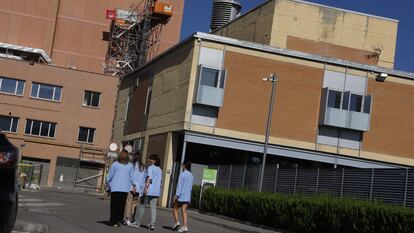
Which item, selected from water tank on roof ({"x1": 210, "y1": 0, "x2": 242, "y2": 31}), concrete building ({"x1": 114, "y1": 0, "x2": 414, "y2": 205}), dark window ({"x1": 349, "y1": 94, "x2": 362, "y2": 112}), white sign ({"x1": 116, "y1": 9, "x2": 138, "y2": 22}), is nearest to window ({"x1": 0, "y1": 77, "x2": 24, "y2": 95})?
white sign ({"x1": 116, "y1": 9, "x2": 138, "y2": 22})

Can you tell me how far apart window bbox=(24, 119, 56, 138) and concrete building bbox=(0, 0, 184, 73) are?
11339mm

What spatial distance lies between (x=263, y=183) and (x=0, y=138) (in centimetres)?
2542

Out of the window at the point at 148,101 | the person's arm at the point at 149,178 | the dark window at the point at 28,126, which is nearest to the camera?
the person's arm at the point at 149,178

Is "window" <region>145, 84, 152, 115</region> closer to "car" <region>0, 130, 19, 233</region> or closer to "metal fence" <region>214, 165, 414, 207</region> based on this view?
"metal fence" <region>214, 165, 414, 207</region>

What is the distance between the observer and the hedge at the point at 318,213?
15883 millimetres

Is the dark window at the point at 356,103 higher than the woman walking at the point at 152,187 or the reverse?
higher

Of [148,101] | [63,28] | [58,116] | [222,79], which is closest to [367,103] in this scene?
[222,79]

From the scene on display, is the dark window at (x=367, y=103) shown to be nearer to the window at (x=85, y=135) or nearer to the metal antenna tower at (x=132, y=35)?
the window at (x=85, y=135)

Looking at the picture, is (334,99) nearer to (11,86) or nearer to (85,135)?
(85,135)

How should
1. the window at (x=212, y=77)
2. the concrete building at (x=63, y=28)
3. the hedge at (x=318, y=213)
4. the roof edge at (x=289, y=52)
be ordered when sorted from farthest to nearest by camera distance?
the concrete building at (x=63, y=28) → the roof edge at (x=289, y=52) → the window at (x=212, y=77) → the hedge at (x=318, y=213)

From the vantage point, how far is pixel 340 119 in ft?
126

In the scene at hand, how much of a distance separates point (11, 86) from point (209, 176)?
31.7 m

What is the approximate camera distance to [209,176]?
3469 centimetres

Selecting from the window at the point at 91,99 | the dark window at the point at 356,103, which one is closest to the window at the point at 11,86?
the window at the point at 91,99
